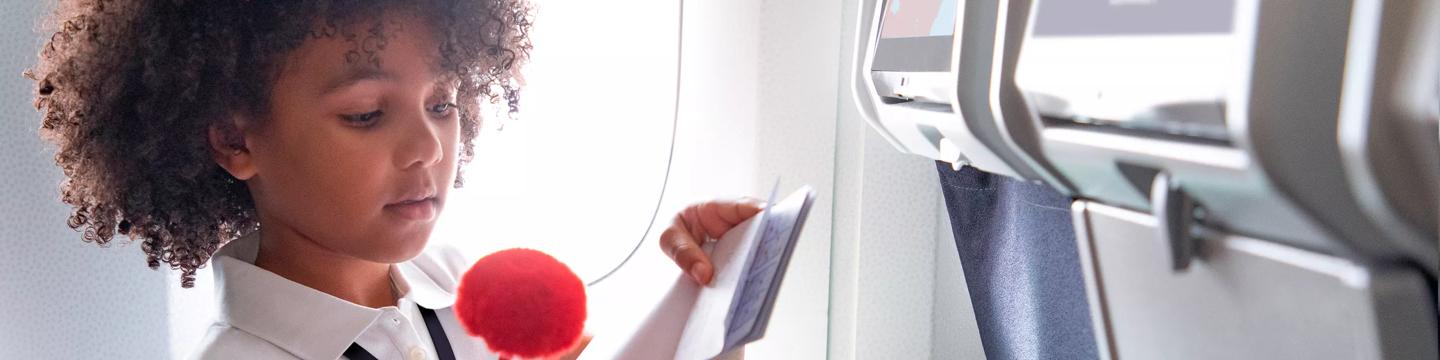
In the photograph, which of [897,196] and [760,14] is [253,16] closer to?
[760,14]

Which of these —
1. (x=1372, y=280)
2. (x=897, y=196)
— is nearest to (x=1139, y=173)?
(x=1372, y=280)

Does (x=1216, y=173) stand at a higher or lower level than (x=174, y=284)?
higher

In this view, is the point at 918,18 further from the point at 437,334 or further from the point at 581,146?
the point at 581,146

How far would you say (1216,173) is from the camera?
1.91ft

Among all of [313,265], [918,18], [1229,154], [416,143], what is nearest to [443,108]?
[416,143]

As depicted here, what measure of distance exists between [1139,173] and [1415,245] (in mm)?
194

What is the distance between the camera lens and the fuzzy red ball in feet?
3.27

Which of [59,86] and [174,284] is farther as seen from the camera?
[174,284]

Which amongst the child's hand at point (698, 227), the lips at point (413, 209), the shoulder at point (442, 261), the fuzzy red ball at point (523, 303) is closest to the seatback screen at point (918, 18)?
the child's hand at point (698, 227)

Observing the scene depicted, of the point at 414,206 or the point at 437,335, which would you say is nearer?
the point at 414,206

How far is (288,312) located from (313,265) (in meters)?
0.06

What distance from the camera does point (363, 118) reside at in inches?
44.3

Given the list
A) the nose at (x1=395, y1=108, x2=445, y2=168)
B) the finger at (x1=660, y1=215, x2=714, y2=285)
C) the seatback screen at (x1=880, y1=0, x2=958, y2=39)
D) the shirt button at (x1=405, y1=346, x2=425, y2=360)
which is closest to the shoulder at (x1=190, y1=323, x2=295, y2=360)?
the shirt button at (x1=405, y1=346, x2=425, y2=360)

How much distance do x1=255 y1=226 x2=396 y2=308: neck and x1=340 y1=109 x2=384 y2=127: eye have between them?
16cm
